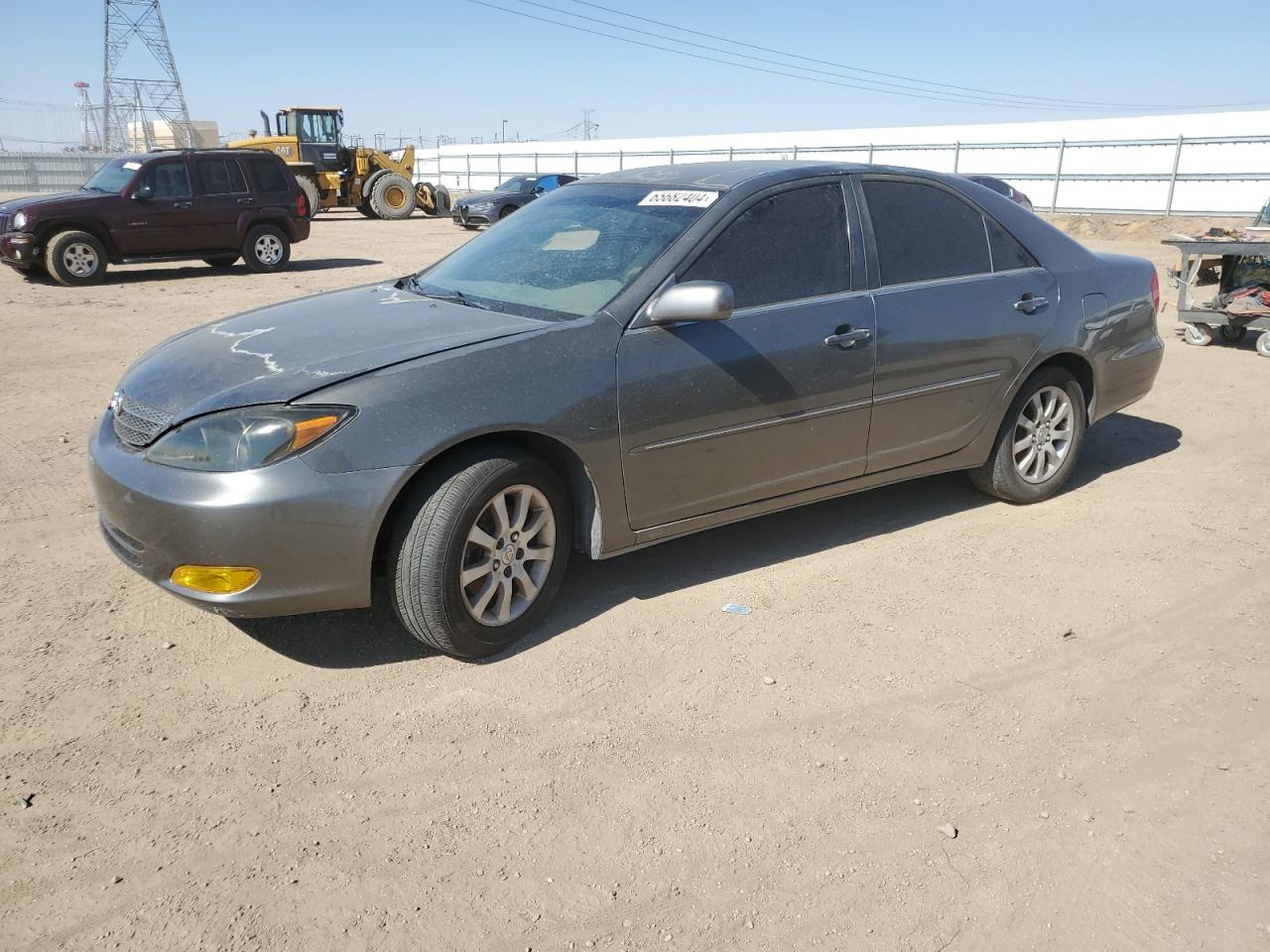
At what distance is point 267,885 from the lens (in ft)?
7.98

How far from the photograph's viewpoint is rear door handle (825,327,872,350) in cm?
408

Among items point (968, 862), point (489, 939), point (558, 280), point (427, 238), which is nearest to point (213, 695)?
point (489, 939)

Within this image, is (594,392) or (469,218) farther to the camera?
(469,218)

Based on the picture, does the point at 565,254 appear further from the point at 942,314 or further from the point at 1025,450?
the point at 1025,450

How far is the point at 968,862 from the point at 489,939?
1.22 meters

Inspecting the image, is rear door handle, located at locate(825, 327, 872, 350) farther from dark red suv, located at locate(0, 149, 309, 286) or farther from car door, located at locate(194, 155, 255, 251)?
car door, located at locate(194, 155, 255, 251)

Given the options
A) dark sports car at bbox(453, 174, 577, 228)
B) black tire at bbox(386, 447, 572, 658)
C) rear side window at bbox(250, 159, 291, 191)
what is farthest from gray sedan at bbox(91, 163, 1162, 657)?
dark sports car at bbox(453, 174, 577, 228)

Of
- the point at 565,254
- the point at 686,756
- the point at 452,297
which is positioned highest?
the point at 565,254

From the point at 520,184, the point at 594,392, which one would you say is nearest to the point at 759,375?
the point at 594,392

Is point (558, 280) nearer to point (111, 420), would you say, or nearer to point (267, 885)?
point (111, 420)

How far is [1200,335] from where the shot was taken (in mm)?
9930

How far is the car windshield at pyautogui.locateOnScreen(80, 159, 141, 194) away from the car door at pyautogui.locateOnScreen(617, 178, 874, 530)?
40.9 feet

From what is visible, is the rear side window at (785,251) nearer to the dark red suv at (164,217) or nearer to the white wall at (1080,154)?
the dark red suv at (164,217)

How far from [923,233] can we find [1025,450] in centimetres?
131
